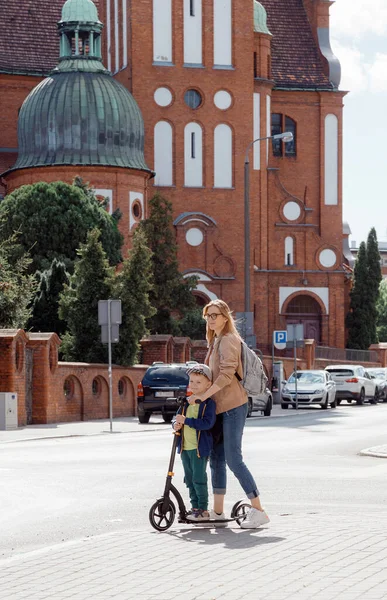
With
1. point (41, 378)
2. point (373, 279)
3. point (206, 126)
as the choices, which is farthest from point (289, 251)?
point (41, 378)

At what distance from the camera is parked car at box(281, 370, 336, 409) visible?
145 feet

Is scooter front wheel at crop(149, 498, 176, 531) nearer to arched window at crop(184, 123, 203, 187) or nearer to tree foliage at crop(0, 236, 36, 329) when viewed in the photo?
tree foliage at crop(0, 236, 36, 329)

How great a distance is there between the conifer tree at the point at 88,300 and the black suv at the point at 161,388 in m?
6.70

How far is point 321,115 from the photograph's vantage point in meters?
71.2

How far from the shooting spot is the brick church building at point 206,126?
199ft

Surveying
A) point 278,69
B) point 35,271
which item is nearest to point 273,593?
point 35,271

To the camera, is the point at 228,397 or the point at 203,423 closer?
the point at 203,423

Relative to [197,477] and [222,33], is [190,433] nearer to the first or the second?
[197,477]

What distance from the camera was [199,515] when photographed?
10836 millimetres

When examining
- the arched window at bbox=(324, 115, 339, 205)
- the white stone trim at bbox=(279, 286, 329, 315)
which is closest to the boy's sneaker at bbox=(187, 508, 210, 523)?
the white stone trim at bbox=(279, 286, 329, 315)

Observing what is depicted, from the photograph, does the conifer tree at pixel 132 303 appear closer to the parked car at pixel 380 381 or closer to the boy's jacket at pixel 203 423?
the parked car at pixel 380 381

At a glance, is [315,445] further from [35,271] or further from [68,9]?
[68,9]

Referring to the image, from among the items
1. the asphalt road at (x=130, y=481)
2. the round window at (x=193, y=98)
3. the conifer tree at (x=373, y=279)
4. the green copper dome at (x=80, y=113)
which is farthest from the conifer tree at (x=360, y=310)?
the asphalt road at (x=130, y=481)

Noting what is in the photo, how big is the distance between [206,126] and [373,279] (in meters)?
13.8
